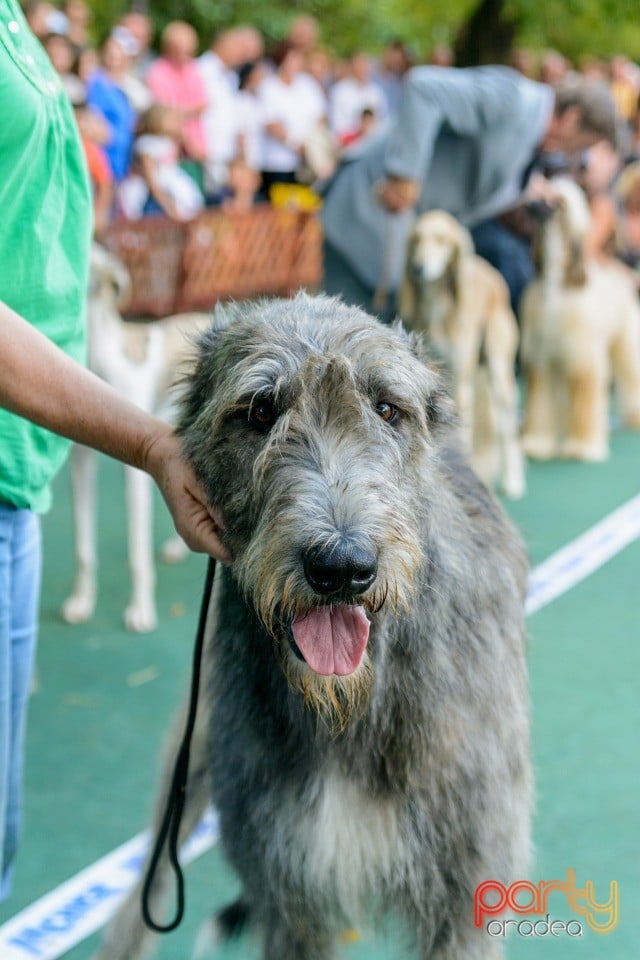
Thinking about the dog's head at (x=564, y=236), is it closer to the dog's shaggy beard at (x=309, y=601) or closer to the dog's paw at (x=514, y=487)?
the dog's paw at (x=514, y=487)

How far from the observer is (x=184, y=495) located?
7.43ft

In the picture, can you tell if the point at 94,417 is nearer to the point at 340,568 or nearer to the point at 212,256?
the point at 340,568

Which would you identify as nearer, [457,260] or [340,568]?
[340,568]

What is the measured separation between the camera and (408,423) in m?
2.25

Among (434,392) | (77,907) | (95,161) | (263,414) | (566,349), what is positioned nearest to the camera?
(263,414)

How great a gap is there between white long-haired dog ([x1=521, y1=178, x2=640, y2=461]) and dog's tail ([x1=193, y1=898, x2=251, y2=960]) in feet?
18.3

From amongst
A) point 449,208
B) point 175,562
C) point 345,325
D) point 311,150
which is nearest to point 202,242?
point 311,150

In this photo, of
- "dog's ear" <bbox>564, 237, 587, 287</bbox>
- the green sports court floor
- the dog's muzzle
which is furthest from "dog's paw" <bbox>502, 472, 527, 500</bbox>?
the dog's muzzle

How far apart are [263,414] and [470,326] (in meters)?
5.17

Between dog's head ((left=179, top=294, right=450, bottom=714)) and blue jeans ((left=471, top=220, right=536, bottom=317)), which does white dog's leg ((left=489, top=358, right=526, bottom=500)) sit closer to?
blue jeans ((left=471, top=220, right=536, bottom=317))

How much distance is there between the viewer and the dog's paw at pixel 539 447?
322 inches

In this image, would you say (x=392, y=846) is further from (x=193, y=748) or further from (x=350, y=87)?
(x=350, y=87)

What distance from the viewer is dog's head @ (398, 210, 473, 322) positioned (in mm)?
6988

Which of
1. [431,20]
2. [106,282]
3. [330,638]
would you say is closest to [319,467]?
[330,638]
